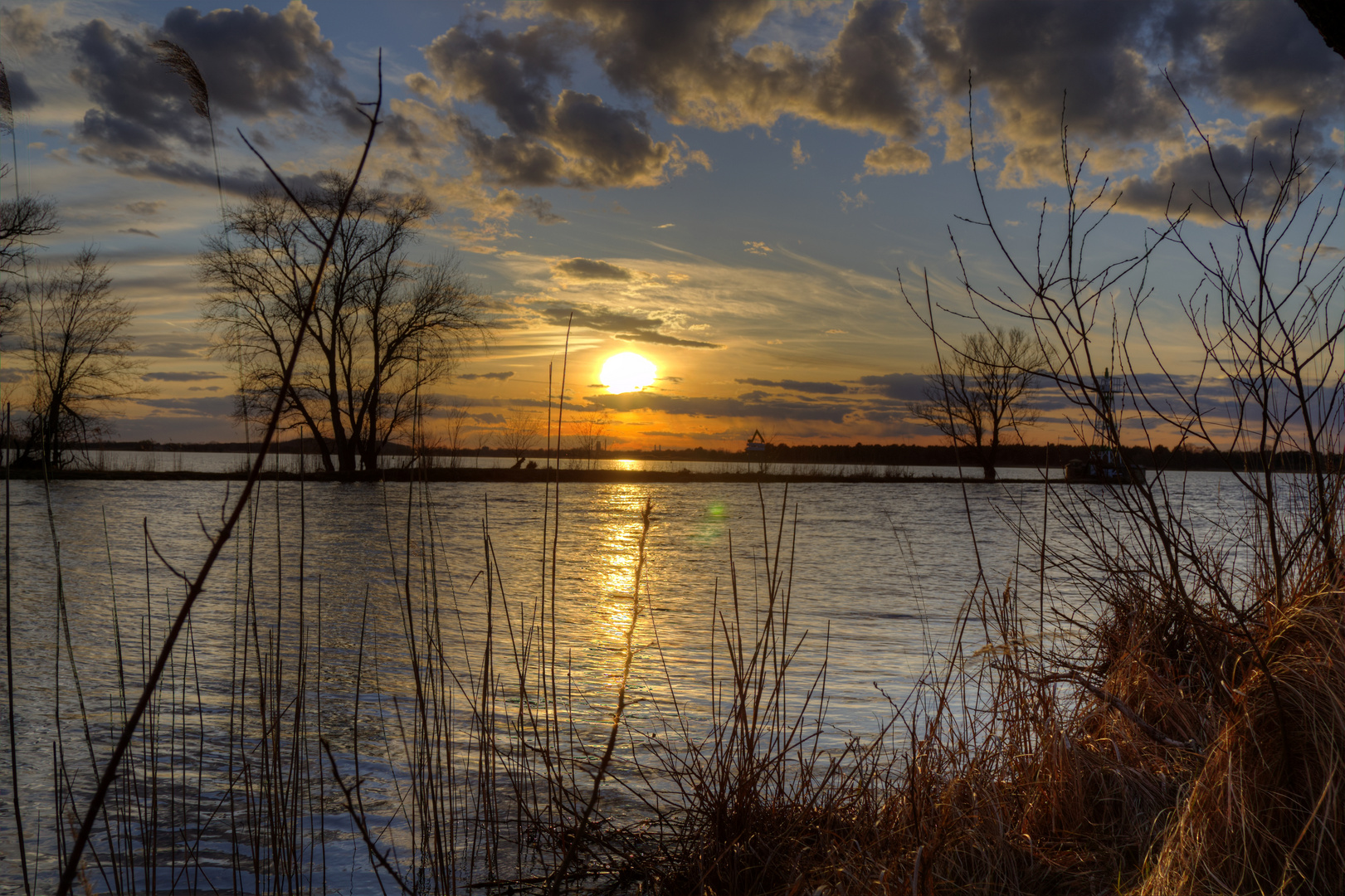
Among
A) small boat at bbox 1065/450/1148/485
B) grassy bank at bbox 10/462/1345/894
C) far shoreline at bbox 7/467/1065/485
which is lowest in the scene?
far shoreline at bbox 7/467/1065/485

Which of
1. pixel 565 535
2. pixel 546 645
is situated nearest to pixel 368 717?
pixel 546 645

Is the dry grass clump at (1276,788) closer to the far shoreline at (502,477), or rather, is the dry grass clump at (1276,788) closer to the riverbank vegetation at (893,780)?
the riverbank vegetation at (893,780)

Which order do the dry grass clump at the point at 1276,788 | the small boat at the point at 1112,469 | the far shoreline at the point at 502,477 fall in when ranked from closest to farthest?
the dry grass clump at the point at 1276,788
the small boat at the point at 1112,469
the far shoreline at the point at 502,477

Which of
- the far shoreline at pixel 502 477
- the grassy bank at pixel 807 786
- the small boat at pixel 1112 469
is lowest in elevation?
the far shoreline at pixel 502 477

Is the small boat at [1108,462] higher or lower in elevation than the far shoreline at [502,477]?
higher

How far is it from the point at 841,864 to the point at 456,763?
205 centimetres

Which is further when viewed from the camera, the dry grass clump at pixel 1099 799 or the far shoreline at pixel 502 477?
the far shoreline at pixel 502 477

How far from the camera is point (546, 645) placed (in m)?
6.09

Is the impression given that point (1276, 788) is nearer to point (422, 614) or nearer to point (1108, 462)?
point (1108, 462)

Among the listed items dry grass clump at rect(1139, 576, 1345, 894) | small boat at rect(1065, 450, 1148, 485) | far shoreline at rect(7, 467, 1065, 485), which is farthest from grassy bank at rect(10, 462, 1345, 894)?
far shoreline at rect(7, 467, 1065, 485)

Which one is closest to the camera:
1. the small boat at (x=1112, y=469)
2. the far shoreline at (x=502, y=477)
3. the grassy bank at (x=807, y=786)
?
the grassy bank at (x=807, y=786)

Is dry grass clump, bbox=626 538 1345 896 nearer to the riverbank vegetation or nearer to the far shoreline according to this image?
the riverbank vegetation

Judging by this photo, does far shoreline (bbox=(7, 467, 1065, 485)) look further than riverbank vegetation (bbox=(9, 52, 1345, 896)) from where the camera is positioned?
Yes

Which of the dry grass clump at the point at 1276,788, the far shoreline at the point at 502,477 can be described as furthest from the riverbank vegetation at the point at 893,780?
the far shoreline at the point at 502,477
